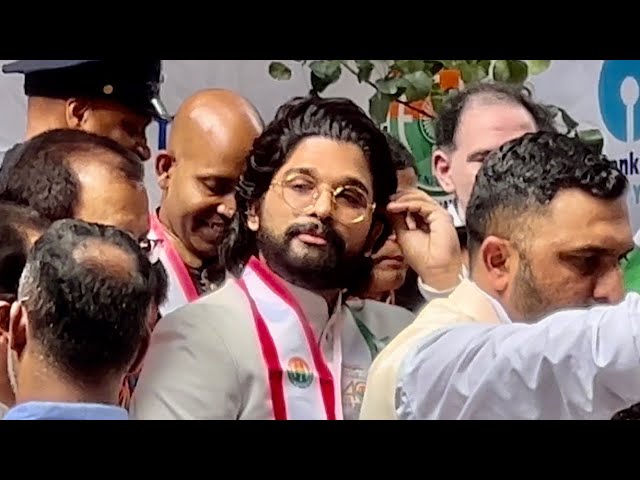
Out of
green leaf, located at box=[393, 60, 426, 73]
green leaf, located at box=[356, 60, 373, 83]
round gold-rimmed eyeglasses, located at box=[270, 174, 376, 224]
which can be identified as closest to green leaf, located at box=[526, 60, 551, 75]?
green leaf, located at box=[393, 60, 426, 73]

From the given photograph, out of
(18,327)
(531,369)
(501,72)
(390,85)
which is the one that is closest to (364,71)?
(390,85)

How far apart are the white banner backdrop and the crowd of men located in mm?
26

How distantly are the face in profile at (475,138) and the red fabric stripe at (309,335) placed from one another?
1.34 ft

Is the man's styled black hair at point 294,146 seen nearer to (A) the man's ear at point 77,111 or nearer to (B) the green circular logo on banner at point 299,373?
(B) the green circular logo on banner at point 299,373

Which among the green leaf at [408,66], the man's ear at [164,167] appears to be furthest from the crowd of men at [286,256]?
the green leaf at [408,66]

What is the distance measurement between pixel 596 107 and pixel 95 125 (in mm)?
1070

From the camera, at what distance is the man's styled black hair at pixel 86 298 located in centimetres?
291

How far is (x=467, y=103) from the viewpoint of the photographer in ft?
10.3

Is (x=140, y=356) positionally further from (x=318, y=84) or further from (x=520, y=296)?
(x=520, y=296)

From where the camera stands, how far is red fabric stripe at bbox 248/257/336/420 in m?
3.00
